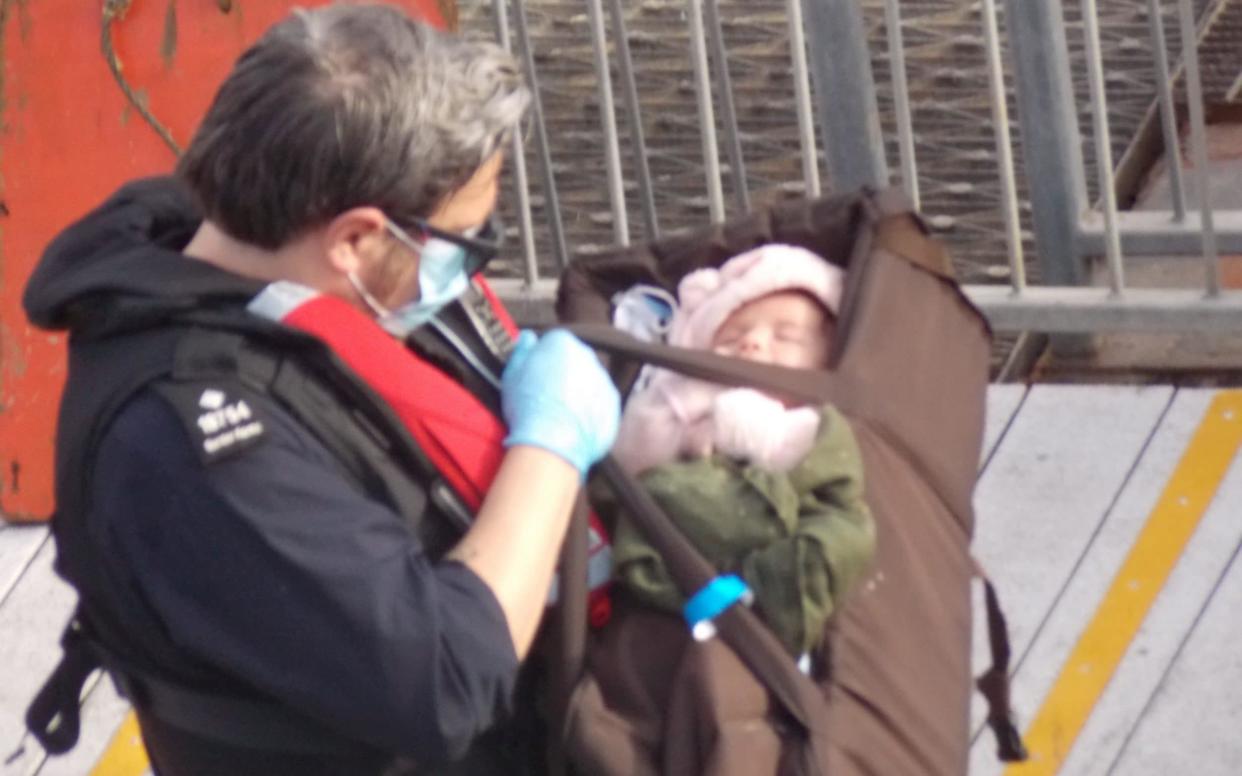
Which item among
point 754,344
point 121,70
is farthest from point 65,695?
point 121,70

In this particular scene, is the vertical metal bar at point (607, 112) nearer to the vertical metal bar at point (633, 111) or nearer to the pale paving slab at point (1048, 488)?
the vertical metal bar at point (633, 111)

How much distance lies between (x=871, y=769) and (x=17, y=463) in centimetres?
300

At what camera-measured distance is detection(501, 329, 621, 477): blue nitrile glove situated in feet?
7.13

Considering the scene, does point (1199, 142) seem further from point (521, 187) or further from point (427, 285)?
point (427, 285)

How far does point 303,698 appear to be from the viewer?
6.64 ft

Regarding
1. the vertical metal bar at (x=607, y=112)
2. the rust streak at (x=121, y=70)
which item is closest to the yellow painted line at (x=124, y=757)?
the rust streak at (x=121, y=70)

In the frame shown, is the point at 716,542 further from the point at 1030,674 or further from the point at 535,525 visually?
the point at 1030,674

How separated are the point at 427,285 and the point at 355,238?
108mm

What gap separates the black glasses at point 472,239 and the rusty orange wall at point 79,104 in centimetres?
223

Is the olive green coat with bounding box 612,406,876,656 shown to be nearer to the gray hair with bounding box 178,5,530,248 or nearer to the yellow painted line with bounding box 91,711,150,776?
the gray hair with bounding box 178,5,530,248

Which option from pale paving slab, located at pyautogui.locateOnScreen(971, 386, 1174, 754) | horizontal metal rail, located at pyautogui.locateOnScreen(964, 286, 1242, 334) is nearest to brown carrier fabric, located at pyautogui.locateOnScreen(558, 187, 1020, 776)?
pale paving slab, located at pyautogui.locateOnScreen(971, 386, 1174, 754)

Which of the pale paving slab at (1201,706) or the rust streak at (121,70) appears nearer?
the pale paving slab at (1201,706)

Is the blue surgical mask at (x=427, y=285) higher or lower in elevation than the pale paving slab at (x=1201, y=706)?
higher

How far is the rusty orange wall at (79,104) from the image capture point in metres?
4.43
